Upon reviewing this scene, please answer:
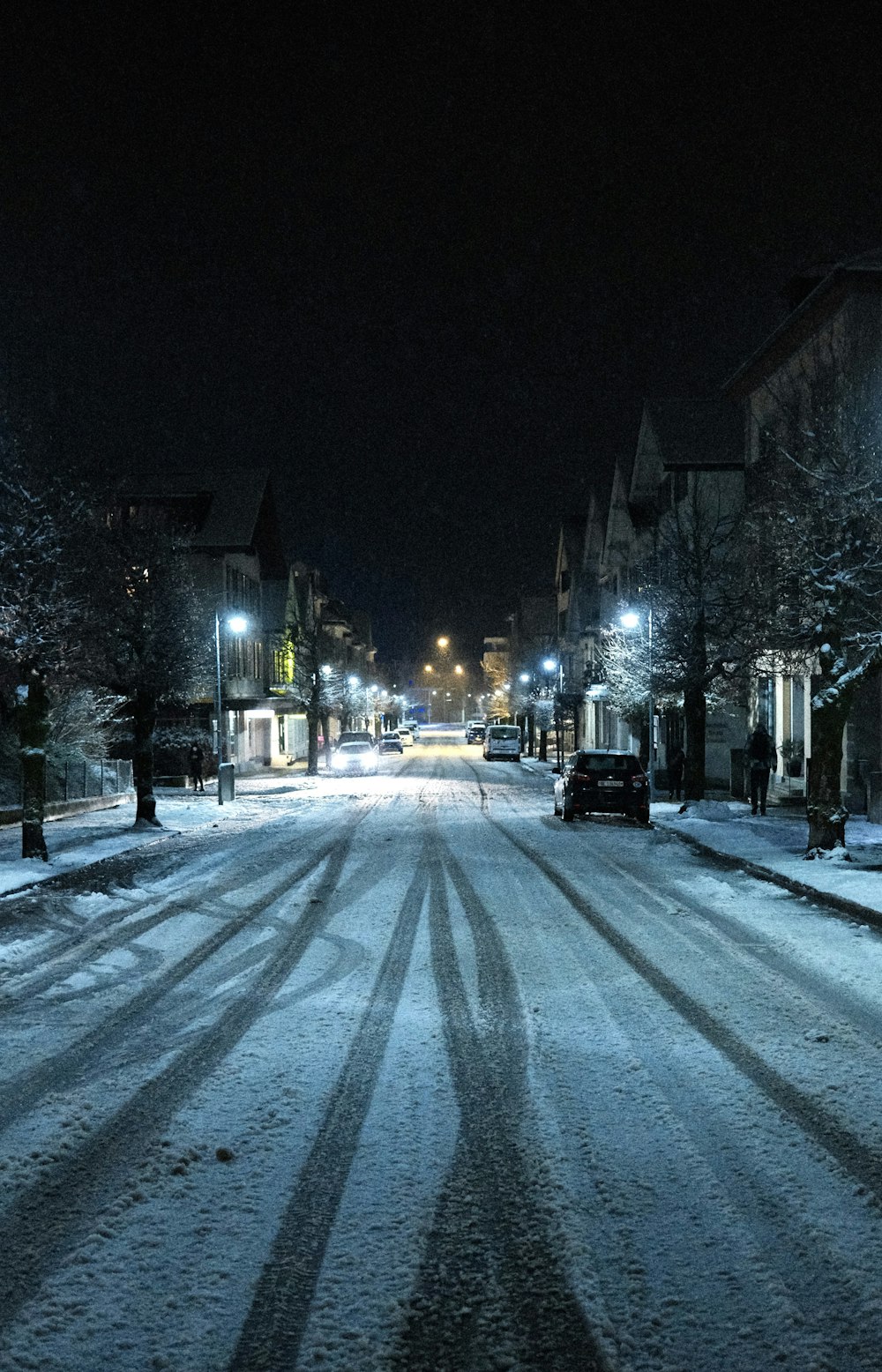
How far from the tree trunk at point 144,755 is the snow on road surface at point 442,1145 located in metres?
12.1

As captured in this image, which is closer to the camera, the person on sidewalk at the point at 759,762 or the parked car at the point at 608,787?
the parked car at the point at 608,787

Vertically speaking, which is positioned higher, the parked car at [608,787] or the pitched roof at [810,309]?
the pitched roof at [810,309]

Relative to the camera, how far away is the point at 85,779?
30.6 meters

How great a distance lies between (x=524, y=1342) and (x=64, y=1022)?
5.15 m

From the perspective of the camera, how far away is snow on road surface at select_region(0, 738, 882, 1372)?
12.6 ft

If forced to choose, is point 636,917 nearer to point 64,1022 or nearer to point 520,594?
point 64,1022

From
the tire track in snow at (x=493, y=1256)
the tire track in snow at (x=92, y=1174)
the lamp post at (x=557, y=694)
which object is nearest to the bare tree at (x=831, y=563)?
the tire track in snow at (x=493, y=1256)

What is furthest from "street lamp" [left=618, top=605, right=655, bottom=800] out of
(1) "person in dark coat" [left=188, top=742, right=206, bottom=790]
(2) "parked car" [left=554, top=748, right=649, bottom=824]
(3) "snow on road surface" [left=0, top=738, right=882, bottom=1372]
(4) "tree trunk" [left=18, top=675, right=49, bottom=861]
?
(3) "snow on road surface" [left=0, top=738, right=882, bottom=1372]

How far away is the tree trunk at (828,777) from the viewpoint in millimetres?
16938

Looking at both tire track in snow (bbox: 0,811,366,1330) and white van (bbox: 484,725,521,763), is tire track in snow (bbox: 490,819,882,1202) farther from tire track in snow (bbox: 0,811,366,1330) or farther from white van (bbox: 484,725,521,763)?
white van (bbox: 484,725,521,763)

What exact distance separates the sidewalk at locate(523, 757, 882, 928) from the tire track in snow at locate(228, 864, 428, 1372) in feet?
23.3

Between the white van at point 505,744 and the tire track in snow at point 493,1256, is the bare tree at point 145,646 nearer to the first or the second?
the tire track in snow at point 493,1256

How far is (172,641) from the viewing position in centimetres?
2509

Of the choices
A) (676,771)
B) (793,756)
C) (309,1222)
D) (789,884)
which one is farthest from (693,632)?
(309,1222)
